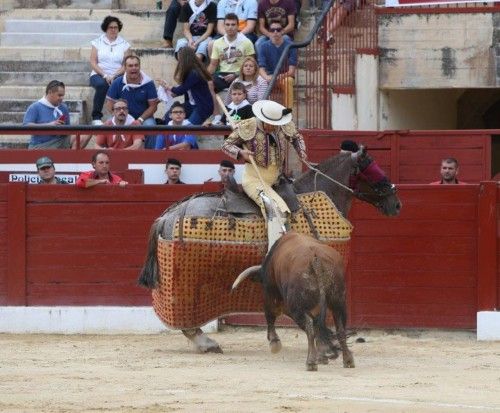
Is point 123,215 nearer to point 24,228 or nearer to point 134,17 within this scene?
point 24,228

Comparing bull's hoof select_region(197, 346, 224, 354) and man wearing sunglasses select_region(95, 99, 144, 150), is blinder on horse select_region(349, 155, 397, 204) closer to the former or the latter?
bull's hoof select_region(197, 346, 224, 354)

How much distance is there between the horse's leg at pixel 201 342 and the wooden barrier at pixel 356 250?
1608 millimetres

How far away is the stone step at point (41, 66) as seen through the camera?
55.2ft

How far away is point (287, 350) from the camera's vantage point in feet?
38.2

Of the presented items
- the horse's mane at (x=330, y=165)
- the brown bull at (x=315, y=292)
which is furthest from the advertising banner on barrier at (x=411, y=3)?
the brown bull at (x=315, y=292)

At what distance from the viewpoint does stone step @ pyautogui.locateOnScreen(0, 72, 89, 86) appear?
16656mm

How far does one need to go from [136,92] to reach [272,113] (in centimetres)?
375

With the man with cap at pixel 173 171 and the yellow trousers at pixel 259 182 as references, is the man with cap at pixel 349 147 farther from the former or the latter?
the man with cap at pixel 173 171

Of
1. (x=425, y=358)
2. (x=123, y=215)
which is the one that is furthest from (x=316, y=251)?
(x=123, y=215)

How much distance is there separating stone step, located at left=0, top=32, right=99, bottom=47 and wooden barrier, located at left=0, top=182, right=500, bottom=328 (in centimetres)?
458

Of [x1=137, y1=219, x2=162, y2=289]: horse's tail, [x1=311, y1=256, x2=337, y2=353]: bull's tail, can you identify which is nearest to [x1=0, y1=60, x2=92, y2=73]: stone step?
[x1=137, y1=219, x2=162, y2=289]: horse's tail

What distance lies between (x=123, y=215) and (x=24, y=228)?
0.77 meters

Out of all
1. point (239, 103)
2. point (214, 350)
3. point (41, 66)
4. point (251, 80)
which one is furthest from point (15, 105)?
point (214, 350)

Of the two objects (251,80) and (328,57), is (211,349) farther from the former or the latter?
(328,57)
